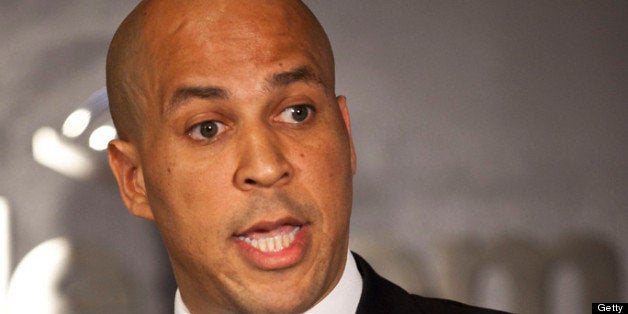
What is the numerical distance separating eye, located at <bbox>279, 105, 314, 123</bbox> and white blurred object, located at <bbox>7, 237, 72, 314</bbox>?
859 millimetres

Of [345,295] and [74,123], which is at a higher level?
[74,123]

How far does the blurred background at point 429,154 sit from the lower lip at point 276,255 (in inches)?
27.1

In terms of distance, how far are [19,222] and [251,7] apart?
91cm

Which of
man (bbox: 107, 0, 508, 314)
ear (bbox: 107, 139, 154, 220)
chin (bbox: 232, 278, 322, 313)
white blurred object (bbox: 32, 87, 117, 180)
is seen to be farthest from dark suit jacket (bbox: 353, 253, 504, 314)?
white blurred object (bbox: 32, 87, 117, 180)

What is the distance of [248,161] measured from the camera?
1.50m

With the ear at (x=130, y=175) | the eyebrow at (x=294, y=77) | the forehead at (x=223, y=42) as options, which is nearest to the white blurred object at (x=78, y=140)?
the ear at (x=130, y=175)

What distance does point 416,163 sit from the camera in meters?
Answer: 2.22

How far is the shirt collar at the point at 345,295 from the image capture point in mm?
1631

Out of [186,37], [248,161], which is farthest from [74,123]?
[248,161]

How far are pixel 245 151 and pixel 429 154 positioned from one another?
0.78 m

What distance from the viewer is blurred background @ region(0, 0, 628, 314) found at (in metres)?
2.20

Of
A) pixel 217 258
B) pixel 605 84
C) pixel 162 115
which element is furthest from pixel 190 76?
pixel 605 84

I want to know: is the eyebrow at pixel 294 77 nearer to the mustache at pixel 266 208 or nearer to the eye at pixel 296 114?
the eye at pixel 296 114

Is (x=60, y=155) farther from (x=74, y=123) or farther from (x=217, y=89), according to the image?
(x=217, y=89)
